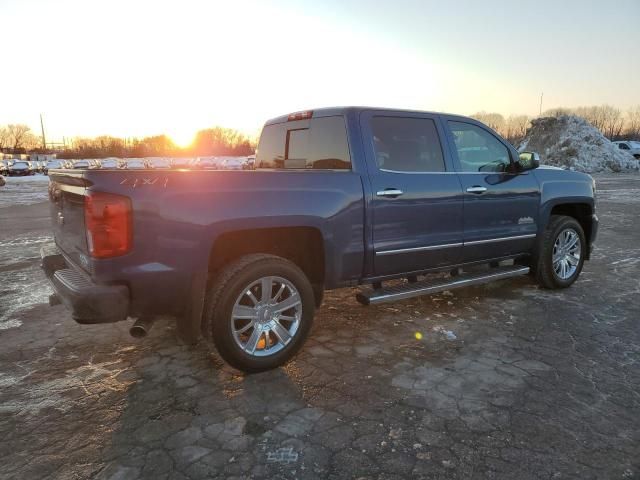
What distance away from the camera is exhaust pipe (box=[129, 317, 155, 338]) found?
9.84 feet

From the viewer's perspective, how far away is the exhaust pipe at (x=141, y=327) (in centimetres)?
300

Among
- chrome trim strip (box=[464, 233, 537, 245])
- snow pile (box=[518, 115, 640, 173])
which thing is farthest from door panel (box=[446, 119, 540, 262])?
snow pile (box=[518, 115, 640, 173])

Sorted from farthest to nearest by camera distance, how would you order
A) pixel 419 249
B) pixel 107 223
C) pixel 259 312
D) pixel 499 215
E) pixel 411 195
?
pixel 499 215 → pixel 419 249 → pixel 411 195 → pixel 259 312 → pixel 107 223

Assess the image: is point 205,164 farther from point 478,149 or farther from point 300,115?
point 478,149

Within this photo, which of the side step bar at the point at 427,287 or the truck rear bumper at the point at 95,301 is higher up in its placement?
the truck rear bumper at the point at 95,301

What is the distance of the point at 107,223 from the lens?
2805mm

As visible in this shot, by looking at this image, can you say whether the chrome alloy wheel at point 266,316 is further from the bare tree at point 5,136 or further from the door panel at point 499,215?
the bare tree at point 5,136

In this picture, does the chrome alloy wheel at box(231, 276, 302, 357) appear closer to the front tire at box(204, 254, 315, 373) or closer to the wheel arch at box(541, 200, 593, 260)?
the front tire at box(204, 254, 315, 373)

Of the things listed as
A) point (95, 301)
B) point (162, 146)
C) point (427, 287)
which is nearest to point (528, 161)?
point (427, 287)

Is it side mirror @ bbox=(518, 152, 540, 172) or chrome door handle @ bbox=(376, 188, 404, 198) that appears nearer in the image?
chrome door handle @ bbox=(376, 188, 404, 198)

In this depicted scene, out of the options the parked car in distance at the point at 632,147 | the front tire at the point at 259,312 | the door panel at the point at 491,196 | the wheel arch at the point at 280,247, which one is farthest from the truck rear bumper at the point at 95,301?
the parked car in distance at the point at 632,147

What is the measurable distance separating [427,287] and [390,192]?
1009mm

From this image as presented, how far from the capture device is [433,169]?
432cm

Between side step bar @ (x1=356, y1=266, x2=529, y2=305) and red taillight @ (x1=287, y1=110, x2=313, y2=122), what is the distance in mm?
1765
